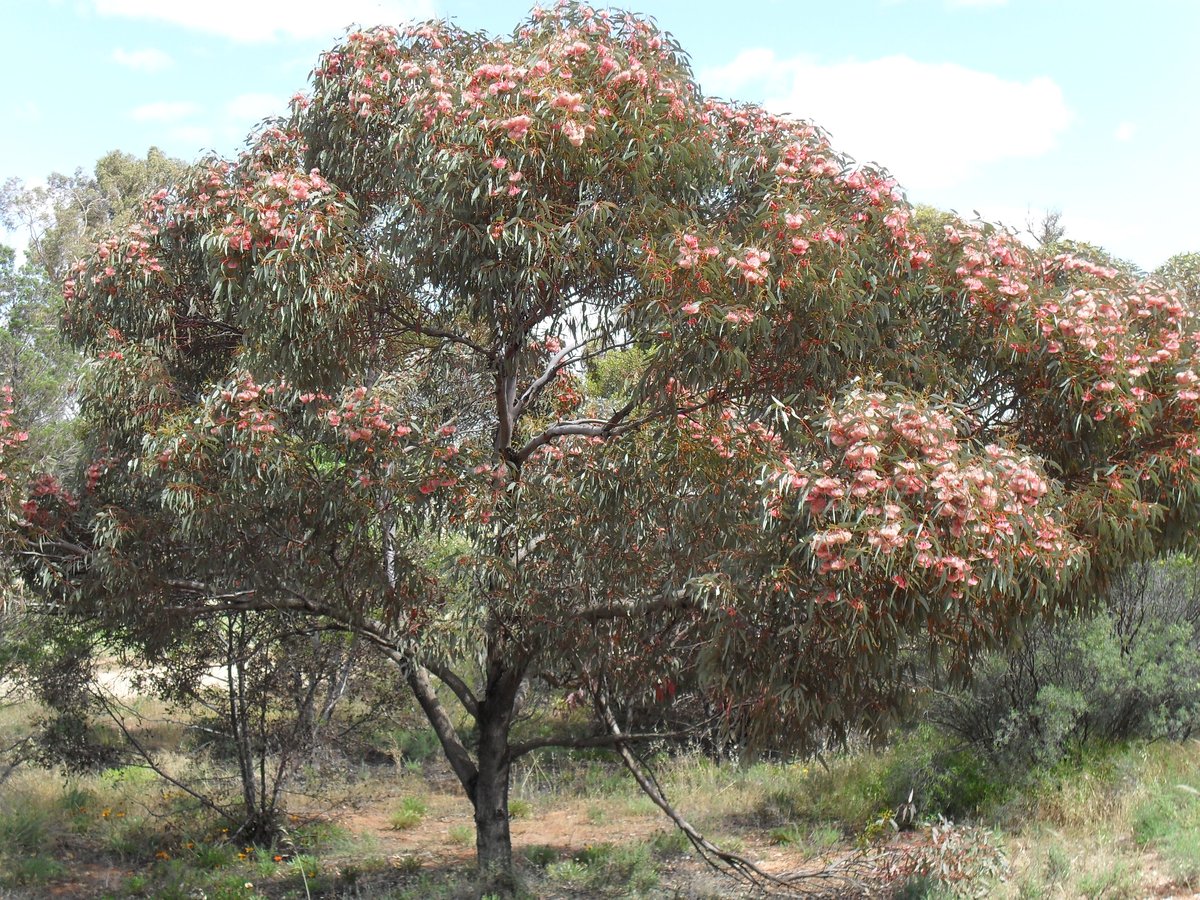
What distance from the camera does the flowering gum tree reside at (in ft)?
18.5

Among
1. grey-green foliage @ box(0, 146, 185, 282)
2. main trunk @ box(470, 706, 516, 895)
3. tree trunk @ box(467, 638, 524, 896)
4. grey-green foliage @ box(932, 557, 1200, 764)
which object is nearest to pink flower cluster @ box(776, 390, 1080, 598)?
tree trunk @ box(467, 638, 524, 896)

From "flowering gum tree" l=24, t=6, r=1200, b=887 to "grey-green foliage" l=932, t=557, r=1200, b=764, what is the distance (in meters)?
4.13

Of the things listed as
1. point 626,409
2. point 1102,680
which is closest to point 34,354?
point 626,409

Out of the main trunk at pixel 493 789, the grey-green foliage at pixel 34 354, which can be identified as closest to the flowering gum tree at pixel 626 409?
the main trunk at pixel 493 789

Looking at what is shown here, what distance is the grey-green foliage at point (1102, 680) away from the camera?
10352mm

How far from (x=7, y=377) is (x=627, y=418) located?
14.8m

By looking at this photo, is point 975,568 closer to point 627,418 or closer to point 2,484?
point 627,418

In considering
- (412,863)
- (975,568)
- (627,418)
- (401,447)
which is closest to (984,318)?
(975,568)

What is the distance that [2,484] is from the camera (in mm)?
7027

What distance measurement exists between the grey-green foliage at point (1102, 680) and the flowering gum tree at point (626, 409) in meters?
4.13

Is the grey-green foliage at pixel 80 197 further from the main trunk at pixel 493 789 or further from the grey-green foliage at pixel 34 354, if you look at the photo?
the main trunk at pixel 493 789

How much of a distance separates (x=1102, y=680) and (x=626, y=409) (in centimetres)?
554

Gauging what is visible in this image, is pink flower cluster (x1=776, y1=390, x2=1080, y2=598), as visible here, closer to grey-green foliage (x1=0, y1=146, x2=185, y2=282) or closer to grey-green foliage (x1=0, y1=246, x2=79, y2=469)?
grey-green foliage (x1=0, y1=246, x2=79, y2=469)

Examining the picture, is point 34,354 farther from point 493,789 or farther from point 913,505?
point 913,505
